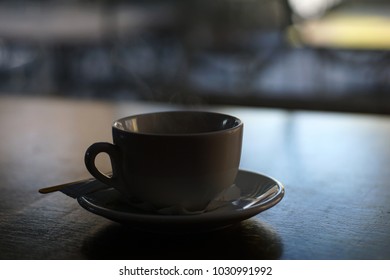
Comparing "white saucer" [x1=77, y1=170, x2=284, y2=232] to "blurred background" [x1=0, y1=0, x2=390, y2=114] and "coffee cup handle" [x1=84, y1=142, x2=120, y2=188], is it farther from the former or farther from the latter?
"blurred background" [x1=0, y1=0, x2=390, y2=114]

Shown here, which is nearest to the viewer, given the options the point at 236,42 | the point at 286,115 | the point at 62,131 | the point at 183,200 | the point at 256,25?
the point at 183,200

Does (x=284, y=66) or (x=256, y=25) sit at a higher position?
(x=256, y=25)

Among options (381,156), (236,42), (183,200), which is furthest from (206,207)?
(236,42)

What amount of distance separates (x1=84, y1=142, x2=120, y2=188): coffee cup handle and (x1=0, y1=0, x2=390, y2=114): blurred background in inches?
72.9

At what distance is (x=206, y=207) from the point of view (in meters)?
0.41

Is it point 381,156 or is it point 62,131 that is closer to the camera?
point 381,156

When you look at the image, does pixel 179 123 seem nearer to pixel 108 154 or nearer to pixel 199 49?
pixel 108 154

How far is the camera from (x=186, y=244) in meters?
0.37

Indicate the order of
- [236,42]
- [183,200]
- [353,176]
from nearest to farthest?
[183,200]
[353,176]
[236,42]

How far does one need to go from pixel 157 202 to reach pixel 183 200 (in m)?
0.02

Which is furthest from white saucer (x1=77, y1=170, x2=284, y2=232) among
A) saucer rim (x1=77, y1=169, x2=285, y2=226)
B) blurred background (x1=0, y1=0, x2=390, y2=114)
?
blurred background (x1=0, y1=0, x2=390, y2=114)

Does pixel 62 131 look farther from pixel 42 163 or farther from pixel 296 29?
pixel 296 29

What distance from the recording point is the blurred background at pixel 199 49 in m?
2.46

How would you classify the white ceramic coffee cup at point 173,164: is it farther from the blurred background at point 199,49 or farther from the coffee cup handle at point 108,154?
the blurred background at point 199,49
